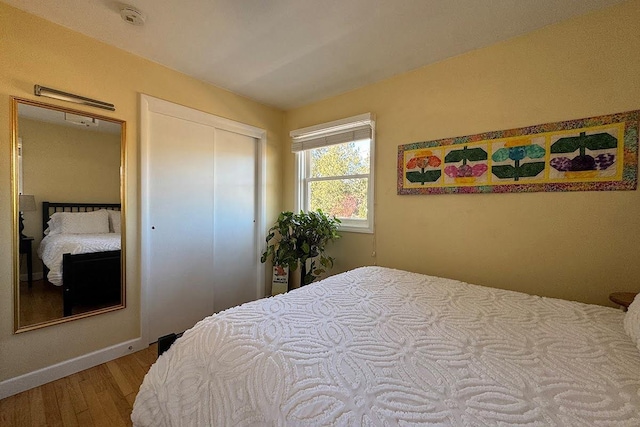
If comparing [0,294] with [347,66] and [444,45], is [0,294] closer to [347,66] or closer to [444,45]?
[347,66]

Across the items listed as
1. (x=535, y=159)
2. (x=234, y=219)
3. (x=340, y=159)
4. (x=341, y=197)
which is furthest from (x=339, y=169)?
(x=535, y=159)

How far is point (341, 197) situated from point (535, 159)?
165 centimetres

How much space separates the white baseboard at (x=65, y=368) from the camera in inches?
62.3

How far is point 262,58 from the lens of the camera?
2.07m

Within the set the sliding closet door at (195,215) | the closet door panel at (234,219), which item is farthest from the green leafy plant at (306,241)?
the sliding closet door at (195,215)

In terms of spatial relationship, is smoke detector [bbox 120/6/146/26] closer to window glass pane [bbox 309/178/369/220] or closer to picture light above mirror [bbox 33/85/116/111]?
picture light above mirror [bbox 33/85/116/111]

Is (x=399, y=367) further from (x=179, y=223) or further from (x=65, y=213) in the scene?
(x=65, y=213)

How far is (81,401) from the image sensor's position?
1553 millimetres

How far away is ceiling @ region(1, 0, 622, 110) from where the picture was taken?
1.52 metres

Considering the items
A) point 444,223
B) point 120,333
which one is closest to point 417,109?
point 444,223

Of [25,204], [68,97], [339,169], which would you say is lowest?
[25,204]

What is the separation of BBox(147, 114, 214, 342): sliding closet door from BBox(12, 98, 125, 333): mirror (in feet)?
0.77

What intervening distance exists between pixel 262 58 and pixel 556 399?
2.47 metres

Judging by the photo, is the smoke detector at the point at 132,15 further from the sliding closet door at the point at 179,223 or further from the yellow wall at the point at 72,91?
the sliding closet door at the point at 179,223
